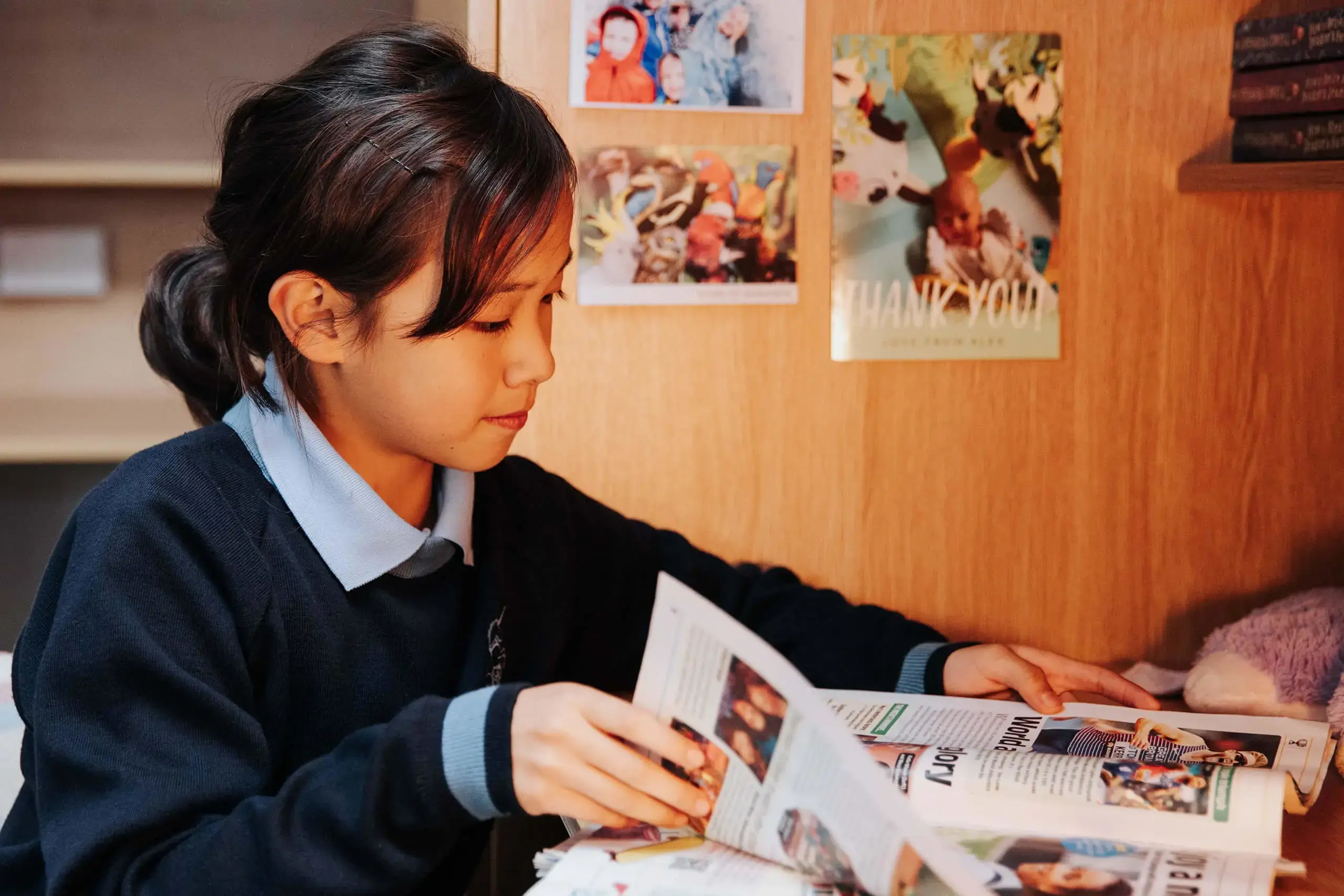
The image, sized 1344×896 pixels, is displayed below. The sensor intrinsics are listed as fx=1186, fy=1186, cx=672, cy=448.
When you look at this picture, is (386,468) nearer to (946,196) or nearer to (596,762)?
(596,762)

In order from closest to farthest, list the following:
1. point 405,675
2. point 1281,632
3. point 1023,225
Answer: point 405,675 → point 1281,632 → point 1023,225

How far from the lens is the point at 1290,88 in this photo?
37.4 inches

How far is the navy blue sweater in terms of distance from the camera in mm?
611

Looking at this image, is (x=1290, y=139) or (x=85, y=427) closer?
(x=1290, y=139)

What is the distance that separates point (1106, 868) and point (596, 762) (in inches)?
10.4

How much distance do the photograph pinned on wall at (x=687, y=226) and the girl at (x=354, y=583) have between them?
0.71ft

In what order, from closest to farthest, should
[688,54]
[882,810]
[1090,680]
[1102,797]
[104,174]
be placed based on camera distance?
1. [882,810]
2. [1102,797]
3. [1090,680]
4. [688,54]
5. [104,174]

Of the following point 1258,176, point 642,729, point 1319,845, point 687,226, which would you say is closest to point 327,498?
point 642,729

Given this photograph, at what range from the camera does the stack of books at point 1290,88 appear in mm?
902

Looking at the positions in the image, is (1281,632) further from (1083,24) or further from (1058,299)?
(1083,24)

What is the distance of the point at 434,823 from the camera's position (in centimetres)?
61

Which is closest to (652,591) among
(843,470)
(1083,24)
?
(843,470)

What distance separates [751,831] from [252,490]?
0.40 meters

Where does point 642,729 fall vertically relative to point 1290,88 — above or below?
below
